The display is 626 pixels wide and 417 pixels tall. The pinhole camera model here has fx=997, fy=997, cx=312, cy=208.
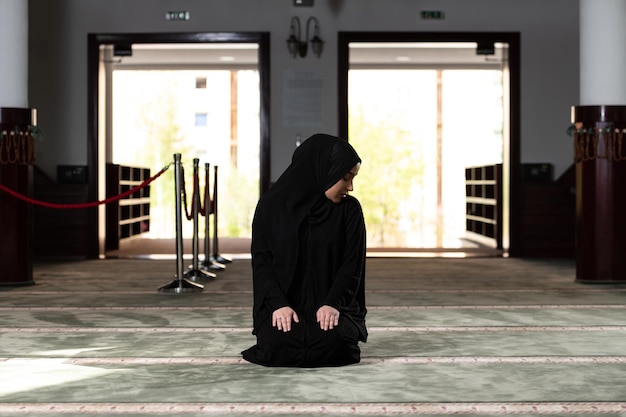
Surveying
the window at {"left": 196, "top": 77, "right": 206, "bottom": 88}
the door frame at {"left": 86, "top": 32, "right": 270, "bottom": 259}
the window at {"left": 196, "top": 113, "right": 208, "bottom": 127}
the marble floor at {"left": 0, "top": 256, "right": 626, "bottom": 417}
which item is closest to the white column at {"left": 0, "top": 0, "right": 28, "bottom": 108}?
the marble floor at {"left": 0, "top": 256, "right": 626, "bottom": 417}

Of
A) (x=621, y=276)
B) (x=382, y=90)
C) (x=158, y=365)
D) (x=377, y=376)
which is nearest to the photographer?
(x=377, y=376)

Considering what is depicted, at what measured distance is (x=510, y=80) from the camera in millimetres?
10000

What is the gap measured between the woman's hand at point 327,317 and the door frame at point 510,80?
627 cm

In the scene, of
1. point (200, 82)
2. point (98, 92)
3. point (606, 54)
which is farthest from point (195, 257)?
point (200, 82)

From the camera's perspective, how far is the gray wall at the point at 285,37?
9.85m

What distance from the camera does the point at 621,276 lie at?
23.1 ft

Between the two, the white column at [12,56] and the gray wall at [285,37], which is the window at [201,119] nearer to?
the gray wall at [285,37]

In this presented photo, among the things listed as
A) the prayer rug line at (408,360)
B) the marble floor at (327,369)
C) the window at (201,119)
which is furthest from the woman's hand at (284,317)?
the window at (201,119)

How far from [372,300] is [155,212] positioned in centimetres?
1861

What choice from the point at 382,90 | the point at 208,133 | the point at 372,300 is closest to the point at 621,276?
the point at 372,300

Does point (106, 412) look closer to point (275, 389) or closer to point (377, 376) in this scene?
point (275, 389)

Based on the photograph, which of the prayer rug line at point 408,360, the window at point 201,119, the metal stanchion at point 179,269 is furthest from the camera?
the window at point 201,119

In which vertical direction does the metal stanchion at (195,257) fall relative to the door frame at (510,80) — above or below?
below

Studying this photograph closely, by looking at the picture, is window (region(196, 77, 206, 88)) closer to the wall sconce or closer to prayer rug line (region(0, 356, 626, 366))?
the wall sconce
